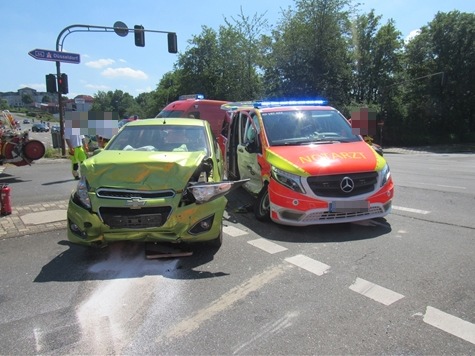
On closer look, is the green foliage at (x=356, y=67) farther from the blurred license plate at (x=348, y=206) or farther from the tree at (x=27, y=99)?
the tree at (x=27, y=99)

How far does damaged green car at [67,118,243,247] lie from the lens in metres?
4.53

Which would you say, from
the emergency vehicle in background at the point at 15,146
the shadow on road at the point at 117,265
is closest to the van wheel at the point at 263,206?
the shadow on road at the point at 117,265

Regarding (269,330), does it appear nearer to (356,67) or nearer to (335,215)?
(335,215)

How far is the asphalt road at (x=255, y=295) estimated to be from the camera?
10.2 ft

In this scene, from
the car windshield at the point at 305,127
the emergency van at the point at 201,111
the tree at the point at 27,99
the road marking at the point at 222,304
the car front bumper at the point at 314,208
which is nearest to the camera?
the road marking at the point at 222,304

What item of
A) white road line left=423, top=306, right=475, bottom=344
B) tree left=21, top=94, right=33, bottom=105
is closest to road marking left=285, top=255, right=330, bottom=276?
white road line left=423, top=306, right=475, bottom=344

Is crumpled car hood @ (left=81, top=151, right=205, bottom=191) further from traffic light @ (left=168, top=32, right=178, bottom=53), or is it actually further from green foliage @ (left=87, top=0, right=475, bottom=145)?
green foliage @ (left=87, top=0, right=475, bottom=145)

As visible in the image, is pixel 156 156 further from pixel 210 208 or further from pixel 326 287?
pixel 326 287

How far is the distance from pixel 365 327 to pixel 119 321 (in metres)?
2.03

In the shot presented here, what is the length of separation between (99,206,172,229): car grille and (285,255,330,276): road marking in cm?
159

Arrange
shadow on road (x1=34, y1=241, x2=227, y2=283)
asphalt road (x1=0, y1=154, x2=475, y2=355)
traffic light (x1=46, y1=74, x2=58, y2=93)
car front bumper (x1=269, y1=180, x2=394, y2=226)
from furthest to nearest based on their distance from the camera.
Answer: traffic light (x1=46, y1=74, x2=58, y2=93) → car front bumper (x1=269, y1=180, x2=394, y2=226) → shadow on road (x1=34, y1=241, x2=227, y2=283) → asphalt road (x1=0, y1=154, x2=475, y2=355)

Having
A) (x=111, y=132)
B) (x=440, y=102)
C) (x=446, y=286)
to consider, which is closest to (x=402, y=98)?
(x=440, y=102)

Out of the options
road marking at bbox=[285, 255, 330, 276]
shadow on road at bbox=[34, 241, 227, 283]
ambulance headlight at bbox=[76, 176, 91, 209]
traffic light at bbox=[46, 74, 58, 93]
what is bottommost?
road marking at bbox=[285, 255, 330, 276]

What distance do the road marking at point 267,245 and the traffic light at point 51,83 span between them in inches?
558
